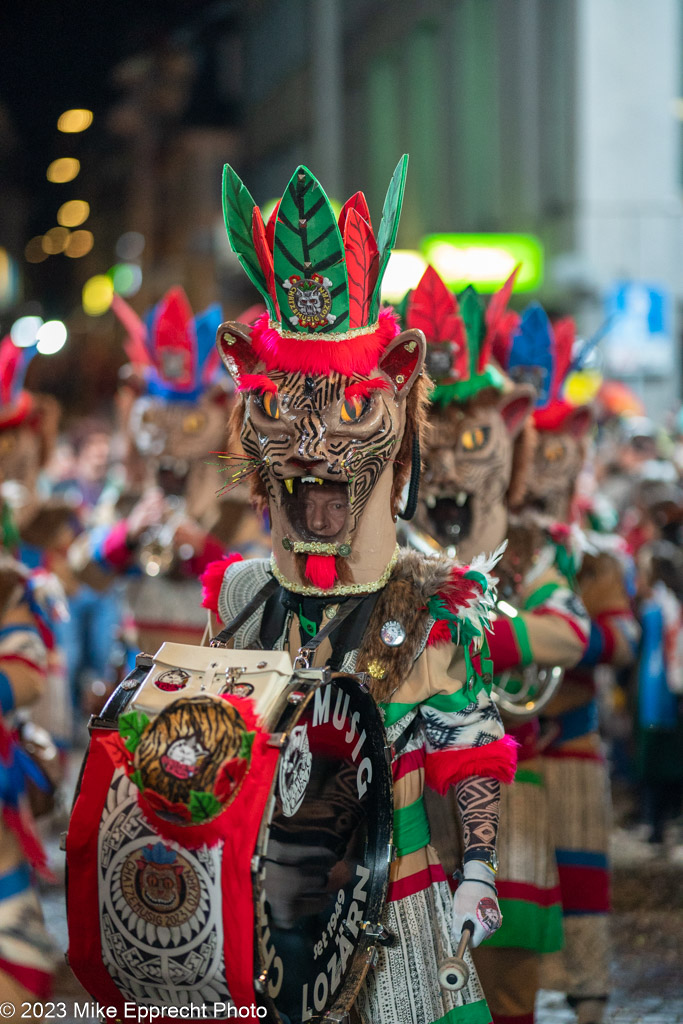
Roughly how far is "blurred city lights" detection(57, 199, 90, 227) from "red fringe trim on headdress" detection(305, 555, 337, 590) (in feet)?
33.2

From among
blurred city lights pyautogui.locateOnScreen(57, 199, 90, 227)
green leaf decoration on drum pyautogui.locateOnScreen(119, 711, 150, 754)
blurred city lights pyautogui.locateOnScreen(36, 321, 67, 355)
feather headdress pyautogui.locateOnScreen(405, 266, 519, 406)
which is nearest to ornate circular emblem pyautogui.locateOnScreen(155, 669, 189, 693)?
green leaf decoration on drum pyautogui.locateOnScreen(119, 711, 150, 754)

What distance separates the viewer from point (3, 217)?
11.3m

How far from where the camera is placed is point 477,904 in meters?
2.77

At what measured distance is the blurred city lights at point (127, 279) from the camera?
62.4 ft

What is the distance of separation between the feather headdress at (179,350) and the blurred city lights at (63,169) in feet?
15.3

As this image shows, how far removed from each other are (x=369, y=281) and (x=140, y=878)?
53.6 inches

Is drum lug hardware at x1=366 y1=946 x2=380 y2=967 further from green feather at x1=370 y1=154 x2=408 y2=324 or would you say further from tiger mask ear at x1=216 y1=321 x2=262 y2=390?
green feather at x1=370 y1=154 x2=408 y2=324

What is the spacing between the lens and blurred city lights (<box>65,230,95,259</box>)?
1500 cm

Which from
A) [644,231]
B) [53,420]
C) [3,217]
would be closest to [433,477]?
[53,420]

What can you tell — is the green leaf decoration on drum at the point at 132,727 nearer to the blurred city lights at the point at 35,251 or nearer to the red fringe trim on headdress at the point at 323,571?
the red fringe trim on headdress at the point at 323,571

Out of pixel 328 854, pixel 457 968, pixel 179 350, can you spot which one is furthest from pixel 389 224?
pixel 179 350

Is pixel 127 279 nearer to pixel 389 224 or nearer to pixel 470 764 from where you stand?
pixel 389 224

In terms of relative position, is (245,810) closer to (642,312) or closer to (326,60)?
(326,60)

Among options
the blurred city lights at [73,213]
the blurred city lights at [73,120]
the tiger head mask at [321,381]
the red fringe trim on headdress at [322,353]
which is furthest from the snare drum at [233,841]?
the blurred city lights at [73,213]
